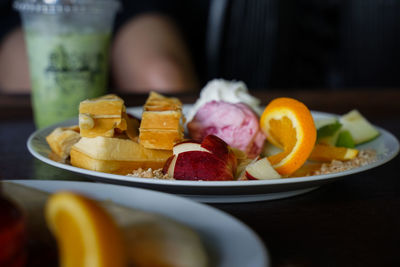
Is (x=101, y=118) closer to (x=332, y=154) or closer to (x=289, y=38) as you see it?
(x=332, y=154)

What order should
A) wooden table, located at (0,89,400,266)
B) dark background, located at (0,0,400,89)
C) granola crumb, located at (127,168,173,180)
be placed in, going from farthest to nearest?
1. dark background, located at (0,0,400,89)
2. granola crumb, located at (127,168,173,180)
3. wooden table, located at (0,89,400,266)

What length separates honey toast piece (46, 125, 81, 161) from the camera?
2.53ft

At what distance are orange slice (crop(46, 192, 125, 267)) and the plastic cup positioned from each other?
806mm

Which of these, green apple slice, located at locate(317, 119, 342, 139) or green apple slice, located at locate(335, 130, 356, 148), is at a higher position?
green apple slice, located at locate(317, 119, 342, 139)

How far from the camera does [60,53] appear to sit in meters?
1.12

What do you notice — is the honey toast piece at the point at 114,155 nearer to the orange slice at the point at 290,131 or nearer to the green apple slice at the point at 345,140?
the orange slice at the point at 290,131

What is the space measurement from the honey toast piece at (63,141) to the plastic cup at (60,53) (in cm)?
34

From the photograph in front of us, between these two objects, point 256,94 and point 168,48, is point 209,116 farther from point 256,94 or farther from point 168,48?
point 168,48

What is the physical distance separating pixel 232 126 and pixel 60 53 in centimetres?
46

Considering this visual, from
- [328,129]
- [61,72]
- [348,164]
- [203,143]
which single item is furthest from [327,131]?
[61,72]

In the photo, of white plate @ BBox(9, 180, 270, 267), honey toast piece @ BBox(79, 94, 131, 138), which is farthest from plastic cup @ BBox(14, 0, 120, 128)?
white plate @ BBox(9, 180, 270, 267)

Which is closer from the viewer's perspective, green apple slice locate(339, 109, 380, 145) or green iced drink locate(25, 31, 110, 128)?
green apple slice locate(339, 109, 380, 145)

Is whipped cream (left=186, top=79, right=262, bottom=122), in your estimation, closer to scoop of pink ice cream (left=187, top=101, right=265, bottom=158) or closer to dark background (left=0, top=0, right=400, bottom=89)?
scoop of pink ice cream (left=187, top=101, right=265, bottom=158)

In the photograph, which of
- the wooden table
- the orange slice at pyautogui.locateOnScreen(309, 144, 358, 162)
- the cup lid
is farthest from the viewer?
the cup lid
